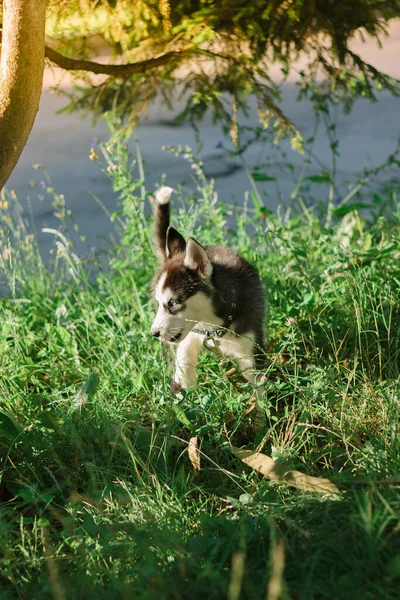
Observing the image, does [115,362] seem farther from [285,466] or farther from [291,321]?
[285,466]

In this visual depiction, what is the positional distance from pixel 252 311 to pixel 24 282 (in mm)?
2274

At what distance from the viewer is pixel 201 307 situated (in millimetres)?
3357

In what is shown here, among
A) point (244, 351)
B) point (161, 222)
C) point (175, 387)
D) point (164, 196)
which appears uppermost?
point (164, 196)

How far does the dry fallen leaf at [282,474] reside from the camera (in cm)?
242

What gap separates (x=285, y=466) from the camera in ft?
8.55

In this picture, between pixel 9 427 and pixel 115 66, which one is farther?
pixel 115 66

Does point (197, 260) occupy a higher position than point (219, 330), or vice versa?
point (197, 260)

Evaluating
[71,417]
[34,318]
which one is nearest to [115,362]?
[71,417]

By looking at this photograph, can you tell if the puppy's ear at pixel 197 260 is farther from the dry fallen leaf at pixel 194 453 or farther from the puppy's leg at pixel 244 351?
the dry fallen leaf at pixel 194 453

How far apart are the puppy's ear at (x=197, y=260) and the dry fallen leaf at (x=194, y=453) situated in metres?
0.90

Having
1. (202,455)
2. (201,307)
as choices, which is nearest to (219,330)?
(201,307)

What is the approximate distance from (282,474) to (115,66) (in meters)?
2.91

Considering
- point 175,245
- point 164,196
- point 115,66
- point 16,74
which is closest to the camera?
point 16,74

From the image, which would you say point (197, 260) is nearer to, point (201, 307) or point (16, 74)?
point (201, 307)
